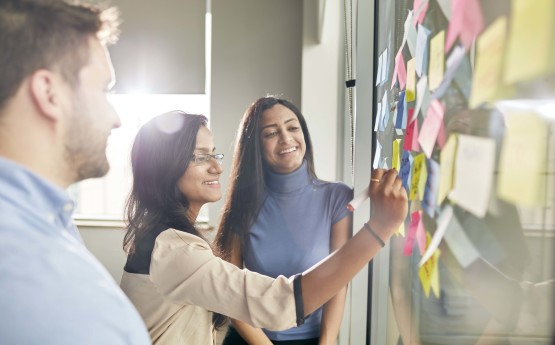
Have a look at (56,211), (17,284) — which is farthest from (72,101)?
(17,284)

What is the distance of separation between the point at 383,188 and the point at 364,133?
1.76ft

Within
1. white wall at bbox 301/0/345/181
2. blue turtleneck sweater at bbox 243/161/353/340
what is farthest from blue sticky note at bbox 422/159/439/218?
white wall at bbox 301/0/345/181

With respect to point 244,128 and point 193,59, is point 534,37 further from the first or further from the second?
point 193,59

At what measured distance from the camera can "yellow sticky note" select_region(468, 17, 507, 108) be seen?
1.63ft

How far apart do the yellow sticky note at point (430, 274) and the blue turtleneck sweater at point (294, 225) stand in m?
0.53

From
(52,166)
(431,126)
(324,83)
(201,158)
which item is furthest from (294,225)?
(324,83)

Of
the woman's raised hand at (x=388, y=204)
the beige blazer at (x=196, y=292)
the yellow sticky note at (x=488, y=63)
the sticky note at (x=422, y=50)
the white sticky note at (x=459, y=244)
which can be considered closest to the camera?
the yellow sticky note at (x=488, y=63)

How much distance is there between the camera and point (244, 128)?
4.70 feet

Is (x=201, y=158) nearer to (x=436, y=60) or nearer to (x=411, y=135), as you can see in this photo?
(x=411, y=135)

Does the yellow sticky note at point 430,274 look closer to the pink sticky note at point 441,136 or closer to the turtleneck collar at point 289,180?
the pink sticky note at point 441,136

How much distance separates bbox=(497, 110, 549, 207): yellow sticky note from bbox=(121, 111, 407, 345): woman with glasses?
1.45 feet

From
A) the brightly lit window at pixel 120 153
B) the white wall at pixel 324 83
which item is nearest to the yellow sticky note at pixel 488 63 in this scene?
the white wall at pixel 324 83

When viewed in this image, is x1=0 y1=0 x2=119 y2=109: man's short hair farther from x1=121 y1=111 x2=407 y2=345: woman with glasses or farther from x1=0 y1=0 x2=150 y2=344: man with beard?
x1=121 y1=111 x2=407 y2=345: woman with glasses

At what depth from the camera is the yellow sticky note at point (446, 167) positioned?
665 millimetres
